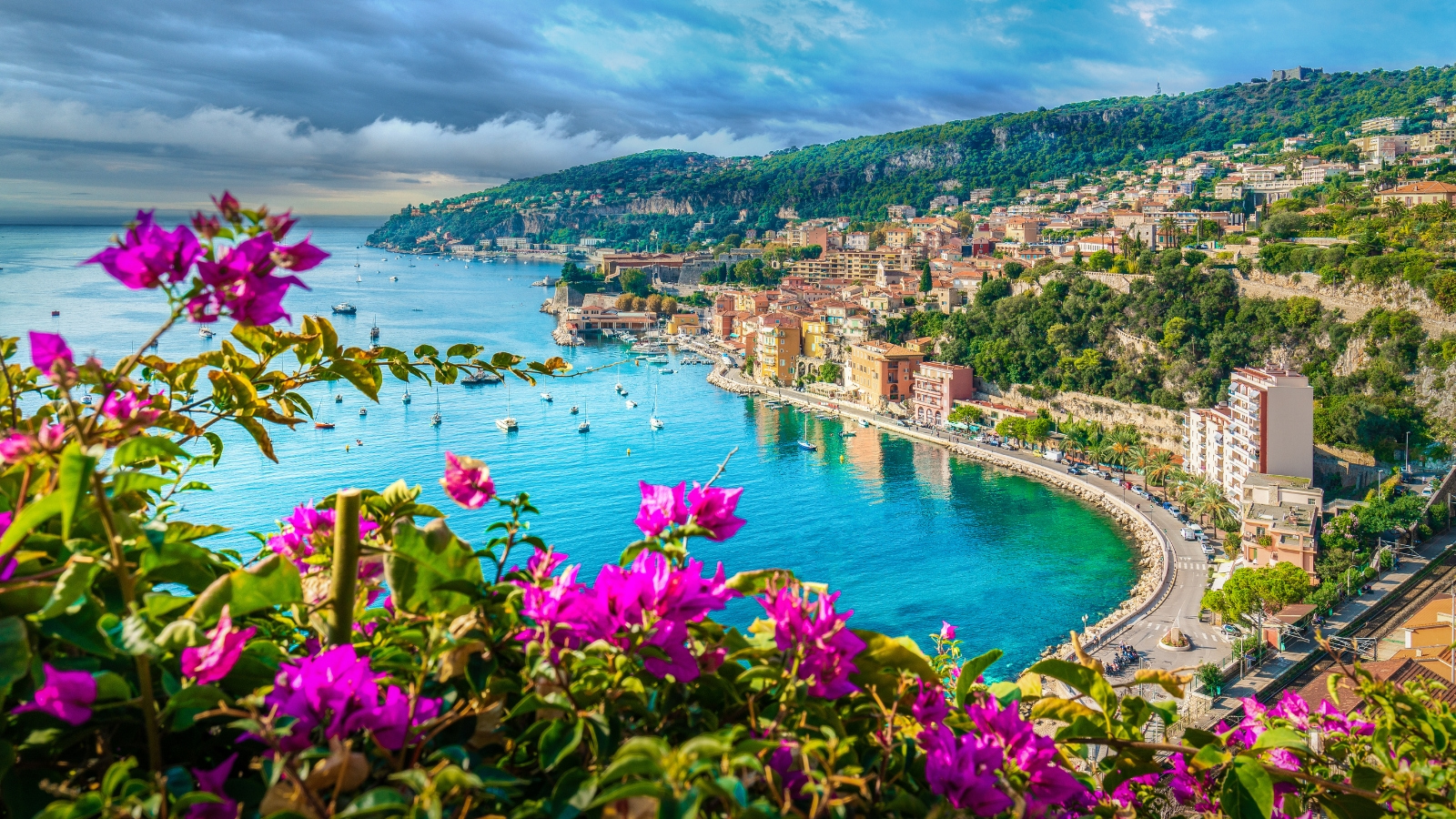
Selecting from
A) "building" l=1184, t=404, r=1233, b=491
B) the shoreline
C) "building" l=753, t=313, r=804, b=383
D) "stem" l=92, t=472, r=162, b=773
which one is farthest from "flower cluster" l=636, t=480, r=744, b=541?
"building" l=753, t=313, r=804, b=383

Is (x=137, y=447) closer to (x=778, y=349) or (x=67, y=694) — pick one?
(x=67, y=694)

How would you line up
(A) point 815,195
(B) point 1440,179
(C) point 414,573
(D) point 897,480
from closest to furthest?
(C) point 414,573 < (D) point 897,480 < (B) point 1440,179 < (A) point 815,195

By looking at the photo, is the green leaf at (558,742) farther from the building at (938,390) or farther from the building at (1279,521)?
the building at (938,390)

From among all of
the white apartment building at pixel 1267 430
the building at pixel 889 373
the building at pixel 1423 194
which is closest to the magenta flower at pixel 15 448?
the white apartment building at pixel 1267 430

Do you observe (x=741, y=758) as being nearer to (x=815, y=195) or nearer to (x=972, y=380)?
(x=972, y=380)

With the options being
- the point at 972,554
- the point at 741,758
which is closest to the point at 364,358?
the point at 741,758

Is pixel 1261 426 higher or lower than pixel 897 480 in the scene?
higher

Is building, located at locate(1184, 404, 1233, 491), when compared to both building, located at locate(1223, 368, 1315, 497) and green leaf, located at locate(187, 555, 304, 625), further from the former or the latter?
green leaf, located at locate(187, 555, 304, 625)

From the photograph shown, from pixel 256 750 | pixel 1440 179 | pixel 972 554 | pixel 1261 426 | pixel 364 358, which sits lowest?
pixel 972 554
